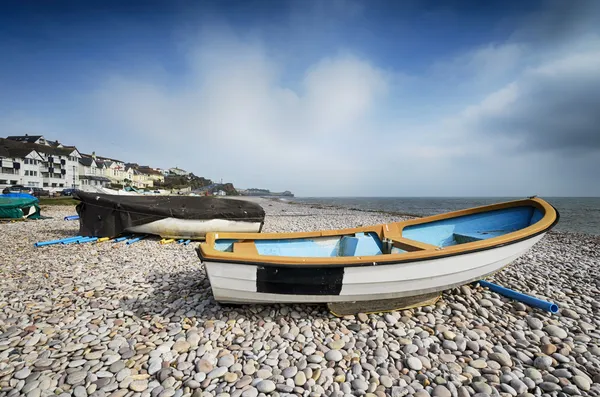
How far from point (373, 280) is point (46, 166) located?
67.6m

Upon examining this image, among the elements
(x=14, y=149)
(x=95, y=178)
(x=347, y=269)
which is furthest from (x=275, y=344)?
(x=95, y=178)

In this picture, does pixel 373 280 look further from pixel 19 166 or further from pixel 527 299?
pixel 19 166

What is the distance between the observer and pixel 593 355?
2994 mm

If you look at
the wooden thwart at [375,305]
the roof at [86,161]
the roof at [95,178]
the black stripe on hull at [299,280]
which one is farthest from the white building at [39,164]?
the wooden thwart at [375,305]

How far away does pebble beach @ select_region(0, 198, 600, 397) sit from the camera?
2510 mm

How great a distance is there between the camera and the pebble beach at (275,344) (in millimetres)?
2510

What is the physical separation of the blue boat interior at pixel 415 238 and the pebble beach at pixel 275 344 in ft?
3.52

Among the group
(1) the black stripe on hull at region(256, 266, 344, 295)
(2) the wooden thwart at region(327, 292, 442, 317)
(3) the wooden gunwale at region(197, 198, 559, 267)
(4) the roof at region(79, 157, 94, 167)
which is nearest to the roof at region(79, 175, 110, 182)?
(4) the roof at region(79, 157, 94, 167)

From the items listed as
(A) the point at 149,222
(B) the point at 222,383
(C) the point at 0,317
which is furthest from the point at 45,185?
(B) the point at 222,383

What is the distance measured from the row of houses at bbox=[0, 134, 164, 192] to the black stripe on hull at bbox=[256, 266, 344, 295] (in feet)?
197

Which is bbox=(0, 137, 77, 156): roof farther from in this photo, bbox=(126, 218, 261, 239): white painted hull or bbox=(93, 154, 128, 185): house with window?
bbox=(126, 218, 261, 239): white painted hull

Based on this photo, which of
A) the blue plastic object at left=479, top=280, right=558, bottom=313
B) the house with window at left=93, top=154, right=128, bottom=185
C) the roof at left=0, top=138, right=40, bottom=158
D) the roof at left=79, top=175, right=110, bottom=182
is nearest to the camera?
the blue plastic object at left=479, top=280, right=558, bottom=313

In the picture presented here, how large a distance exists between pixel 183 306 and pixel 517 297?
5.57 meters

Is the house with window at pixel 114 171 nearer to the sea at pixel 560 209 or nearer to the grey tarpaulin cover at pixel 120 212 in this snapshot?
the sea at pixel 560 209
